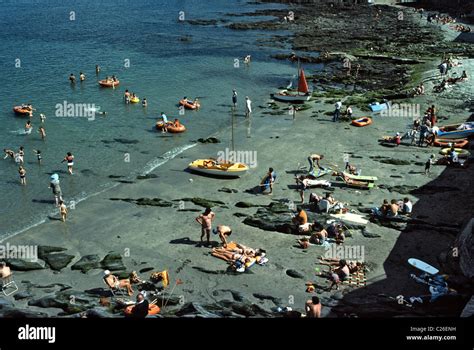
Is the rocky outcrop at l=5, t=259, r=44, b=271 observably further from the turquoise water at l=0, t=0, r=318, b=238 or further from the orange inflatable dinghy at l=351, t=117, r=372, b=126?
the orange inflatable dinghy at l=351, t=117, r=372, b=126

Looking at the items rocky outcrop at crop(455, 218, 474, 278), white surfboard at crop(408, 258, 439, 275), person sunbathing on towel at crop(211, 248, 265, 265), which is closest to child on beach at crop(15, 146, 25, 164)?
person sunbathing on towel at crop(211, 248, 265, 265)

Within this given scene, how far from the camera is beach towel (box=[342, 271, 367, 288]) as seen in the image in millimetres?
18125

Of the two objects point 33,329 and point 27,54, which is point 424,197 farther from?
point 27,54

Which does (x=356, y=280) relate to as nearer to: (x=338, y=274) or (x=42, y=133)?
(x=338, y=274)

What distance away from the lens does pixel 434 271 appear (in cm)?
1844

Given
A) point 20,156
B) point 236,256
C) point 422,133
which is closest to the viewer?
point 236,256

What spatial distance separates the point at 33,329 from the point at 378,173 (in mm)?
26103

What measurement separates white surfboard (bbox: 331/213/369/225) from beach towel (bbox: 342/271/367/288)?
14.1 ft

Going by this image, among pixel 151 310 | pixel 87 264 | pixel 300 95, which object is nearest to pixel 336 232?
pixel 151 310

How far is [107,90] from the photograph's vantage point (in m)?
48.7

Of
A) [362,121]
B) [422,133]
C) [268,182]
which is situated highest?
[422,133]

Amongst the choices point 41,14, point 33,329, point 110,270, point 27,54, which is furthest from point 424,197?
point 41,14

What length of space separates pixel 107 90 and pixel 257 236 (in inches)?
1250

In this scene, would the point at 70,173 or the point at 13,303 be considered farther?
the point at 70,173
